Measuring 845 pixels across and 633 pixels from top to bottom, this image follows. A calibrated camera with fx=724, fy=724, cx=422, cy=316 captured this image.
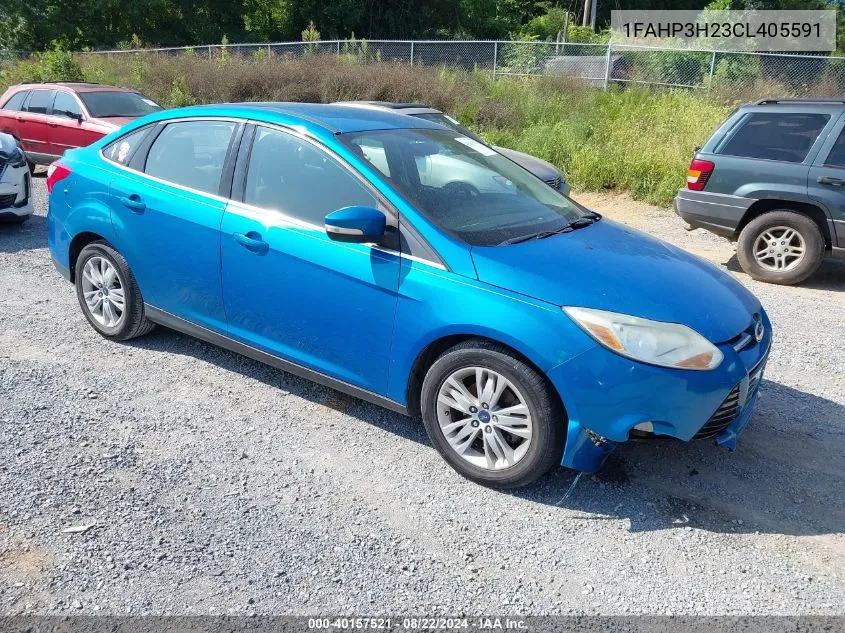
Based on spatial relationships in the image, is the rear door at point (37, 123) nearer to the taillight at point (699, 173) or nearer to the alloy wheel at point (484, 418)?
the taillight at point (699, 173)

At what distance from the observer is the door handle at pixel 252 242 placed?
397 centimetres

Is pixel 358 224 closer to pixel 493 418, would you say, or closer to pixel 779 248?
pixel 493 418

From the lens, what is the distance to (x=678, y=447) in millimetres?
3975

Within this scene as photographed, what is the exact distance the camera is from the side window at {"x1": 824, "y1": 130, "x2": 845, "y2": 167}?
23.1 ft

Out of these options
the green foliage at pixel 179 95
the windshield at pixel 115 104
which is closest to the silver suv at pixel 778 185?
the windshield at pixel 115 104

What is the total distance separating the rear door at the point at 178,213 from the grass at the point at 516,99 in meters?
8.52

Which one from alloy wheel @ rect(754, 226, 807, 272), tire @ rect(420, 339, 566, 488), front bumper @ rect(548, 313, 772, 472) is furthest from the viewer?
alloy wheel @ rect(754, 226, 807, 272)

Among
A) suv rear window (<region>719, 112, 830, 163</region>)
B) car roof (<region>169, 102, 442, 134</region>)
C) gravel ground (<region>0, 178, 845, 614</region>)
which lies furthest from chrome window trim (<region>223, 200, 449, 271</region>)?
suv rear window (<region>719, 112, 830, 163</region>)

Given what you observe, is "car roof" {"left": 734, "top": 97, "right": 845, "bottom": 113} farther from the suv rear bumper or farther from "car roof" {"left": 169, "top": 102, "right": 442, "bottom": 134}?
"car roof" {"left": 169, "top": 102, "right": 442, "bottom": 134}

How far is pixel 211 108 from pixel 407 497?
8.96ft

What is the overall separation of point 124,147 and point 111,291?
985 millimetres

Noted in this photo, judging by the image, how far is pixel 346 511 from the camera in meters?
3.32

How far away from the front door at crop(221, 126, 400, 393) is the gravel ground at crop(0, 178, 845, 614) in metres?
0.47

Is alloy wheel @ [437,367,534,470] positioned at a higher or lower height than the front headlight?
lower
